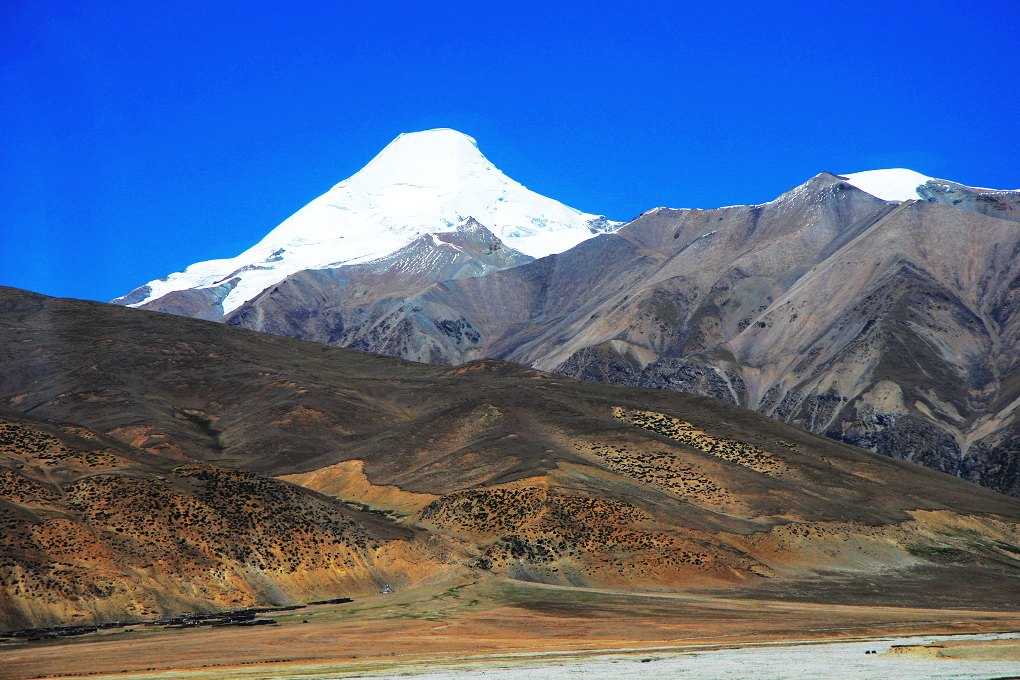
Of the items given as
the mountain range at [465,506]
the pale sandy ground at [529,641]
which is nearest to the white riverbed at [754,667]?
the pale sandy ground at [529,641]

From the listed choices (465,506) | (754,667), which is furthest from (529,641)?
(465,506)

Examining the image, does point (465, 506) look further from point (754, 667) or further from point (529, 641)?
point (754, 667)

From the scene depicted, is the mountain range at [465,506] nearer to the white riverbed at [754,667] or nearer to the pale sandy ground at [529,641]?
the pale sandy ground at [529,641]

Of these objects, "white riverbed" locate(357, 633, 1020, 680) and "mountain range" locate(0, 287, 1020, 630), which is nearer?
"white riverbed" locate(357, 633, 1020, 680)

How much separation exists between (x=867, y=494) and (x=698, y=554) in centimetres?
4077

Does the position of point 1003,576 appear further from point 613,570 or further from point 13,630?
point 13,630

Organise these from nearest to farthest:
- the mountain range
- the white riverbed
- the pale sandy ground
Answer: the white riverbed, the pale sandy ground, the mountain range

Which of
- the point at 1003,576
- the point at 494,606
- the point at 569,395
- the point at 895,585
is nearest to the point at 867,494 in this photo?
the point at 1003,576

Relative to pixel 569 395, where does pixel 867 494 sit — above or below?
below

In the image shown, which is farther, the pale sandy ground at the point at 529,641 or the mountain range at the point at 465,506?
the mountain range at the point at 465,506

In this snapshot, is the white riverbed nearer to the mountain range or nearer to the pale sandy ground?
the pale sandy ground

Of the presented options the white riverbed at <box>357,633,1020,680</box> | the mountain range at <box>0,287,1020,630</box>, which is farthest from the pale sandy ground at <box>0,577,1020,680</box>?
the mountain range at <box>0,287,1020,630</box>

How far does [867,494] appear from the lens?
467 feet

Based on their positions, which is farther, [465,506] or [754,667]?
[465,506]
